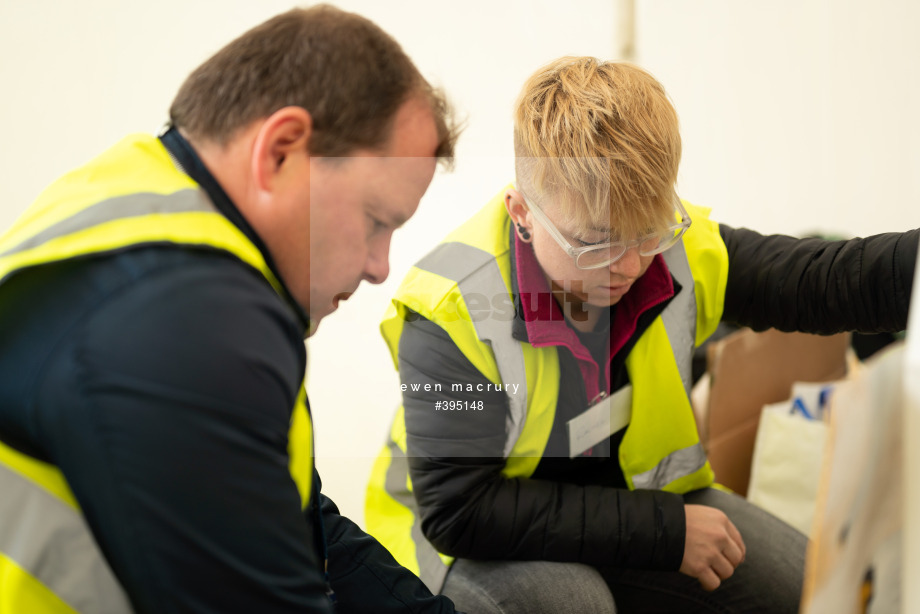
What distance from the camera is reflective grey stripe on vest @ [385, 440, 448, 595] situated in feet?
3.08

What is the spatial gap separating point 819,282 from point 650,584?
49cm

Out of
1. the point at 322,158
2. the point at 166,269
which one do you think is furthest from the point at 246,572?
the point at 322,158

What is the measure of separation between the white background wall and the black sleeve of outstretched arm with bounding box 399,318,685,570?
334 millimetres

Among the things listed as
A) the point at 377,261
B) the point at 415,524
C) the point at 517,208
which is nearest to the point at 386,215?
the point at 377,261

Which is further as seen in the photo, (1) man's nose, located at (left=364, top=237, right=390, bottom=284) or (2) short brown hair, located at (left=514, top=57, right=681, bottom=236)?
(2) short brown hair, located at (left=514, top=57, right=681, bottom=236)

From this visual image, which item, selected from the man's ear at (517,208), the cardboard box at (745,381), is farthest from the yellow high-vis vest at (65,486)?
the cardboard box at (745,381)

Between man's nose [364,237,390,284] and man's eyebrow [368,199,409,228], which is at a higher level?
man's eyebrow [368,199,409,228]

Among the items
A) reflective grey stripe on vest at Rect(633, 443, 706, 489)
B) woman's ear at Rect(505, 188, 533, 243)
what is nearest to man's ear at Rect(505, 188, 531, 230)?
woman's ear at Rect(505, 188, 533, 243)

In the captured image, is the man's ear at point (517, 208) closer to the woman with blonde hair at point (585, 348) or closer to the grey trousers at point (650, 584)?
the woman with blonde hair at point (585, 348)

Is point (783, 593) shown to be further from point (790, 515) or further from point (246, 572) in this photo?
point (246, 572)

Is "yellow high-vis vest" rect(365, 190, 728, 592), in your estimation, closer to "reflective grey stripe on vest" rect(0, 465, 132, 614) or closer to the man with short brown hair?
the man with short brown hair

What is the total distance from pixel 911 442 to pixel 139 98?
5.37 feet

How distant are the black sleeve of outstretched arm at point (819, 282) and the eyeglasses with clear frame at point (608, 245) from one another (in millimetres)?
157

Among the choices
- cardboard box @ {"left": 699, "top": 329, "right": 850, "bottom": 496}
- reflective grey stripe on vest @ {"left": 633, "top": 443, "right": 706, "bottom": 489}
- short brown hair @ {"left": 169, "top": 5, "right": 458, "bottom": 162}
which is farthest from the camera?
cardboard box @ {"left": 699, "top": 329, "right": 850, "bottom": 496}
